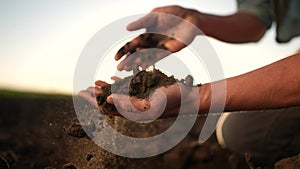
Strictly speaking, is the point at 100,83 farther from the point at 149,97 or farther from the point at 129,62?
the point at 149,97

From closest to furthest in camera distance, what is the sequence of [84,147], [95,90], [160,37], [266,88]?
[266,88], [160,37], [95,90], [84,147]

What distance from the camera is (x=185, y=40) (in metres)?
1.48

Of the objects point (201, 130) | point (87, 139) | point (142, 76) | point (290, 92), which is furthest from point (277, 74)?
point (201, 130)

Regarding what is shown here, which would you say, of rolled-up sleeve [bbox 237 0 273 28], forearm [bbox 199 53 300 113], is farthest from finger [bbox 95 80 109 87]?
rolled-up sleeve [bbox 237 0 273 28]

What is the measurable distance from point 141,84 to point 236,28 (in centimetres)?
73

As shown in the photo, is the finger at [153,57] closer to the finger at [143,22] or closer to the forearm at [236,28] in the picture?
the finger at [143,22]

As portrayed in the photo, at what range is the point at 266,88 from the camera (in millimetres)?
1313

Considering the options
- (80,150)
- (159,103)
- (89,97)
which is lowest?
(80,150)

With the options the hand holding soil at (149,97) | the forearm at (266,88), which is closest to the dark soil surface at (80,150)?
the hand holding soil at (149,97)

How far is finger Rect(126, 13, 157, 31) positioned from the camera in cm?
136

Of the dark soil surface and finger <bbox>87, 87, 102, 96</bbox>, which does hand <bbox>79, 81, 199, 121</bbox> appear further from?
the dark soil surface

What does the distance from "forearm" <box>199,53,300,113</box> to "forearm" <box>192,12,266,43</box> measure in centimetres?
44

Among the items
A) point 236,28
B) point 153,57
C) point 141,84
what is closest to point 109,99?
point 141,84

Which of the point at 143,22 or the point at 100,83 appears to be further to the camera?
the point at 100,83
